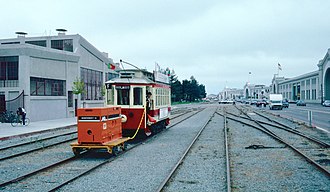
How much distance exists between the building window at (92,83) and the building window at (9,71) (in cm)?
958

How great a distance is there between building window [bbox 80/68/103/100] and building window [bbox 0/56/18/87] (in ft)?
31.4

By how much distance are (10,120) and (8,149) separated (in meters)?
14.2

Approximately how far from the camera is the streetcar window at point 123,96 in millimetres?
17000

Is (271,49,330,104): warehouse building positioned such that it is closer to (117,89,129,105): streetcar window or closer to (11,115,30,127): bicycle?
(11,115,30,127): bicycle

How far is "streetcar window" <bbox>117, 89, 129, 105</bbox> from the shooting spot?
17.0m

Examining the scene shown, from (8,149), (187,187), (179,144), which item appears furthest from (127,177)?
(8,149)

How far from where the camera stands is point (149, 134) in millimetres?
19609

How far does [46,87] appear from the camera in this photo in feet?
109

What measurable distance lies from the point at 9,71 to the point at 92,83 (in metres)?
13.2

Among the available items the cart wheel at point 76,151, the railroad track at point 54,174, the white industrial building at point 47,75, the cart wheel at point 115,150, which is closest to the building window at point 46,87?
the white industrial building at point 47,75

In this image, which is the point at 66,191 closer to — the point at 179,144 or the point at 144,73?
the point at 179,144

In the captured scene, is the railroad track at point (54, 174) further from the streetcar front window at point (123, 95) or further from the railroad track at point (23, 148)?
the streetcar front window at point (123, 95)

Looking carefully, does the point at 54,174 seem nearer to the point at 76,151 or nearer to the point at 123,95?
the point at 76,151

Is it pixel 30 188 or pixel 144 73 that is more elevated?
pixel 144 73
